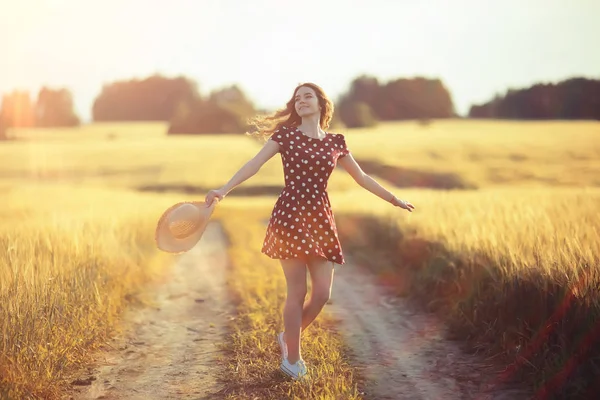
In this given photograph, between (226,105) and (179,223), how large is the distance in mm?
71936

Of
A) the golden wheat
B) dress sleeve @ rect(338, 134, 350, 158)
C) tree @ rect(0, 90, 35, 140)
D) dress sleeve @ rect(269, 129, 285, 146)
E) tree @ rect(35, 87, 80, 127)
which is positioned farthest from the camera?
tree @ rect(35, 87, 80, 127)

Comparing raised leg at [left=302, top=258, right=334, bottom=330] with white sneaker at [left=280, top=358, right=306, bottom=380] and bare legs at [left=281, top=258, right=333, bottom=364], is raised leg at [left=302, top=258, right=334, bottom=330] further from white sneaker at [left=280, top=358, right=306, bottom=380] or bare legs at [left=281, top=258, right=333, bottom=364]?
white sneaker at [left=280, top=358, right=306, bottom=380]

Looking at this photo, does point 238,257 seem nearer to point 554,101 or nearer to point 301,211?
point 301,211

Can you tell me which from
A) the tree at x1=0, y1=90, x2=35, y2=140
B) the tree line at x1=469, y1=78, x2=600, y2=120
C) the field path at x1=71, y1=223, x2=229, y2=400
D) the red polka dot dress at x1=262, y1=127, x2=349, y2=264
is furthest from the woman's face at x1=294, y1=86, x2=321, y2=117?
the tree at x1=0, y1=90, x2=35, y2=140

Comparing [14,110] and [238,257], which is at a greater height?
[14,110]

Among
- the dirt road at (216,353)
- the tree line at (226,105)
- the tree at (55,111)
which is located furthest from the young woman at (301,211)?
the tree at (55,111)

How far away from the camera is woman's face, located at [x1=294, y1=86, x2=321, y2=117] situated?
4.96 meters

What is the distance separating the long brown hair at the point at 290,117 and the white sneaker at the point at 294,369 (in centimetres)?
183

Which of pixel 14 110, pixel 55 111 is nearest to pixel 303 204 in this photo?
pixel 14 110

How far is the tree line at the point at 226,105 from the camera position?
4097cm

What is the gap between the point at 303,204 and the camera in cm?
489

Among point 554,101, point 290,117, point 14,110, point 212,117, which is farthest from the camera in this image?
point 212,117

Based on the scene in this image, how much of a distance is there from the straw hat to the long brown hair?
2.79 ft

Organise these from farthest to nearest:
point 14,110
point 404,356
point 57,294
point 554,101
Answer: point 14,110
point 554,101
point 57,294
point 404,356
